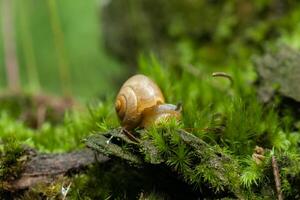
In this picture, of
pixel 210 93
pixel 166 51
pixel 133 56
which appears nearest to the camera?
pixel 210 93

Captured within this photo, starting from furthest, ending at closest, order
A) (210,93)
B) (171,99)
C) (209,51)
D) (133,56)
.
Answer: (133,56) → (209,51) → (210,93) → (171,99)

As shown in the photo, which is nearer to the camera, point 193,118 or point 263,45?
point 193,118

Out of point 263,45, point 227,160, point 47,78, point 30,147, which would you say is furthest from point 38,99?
point 47,78

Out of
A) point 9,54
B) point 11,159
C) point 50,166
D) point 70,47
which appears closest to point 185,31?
point 9,54

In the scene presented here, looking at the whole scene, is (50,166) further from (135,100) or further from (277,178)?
(277,178)

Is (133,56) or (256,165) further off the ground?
(133,56)

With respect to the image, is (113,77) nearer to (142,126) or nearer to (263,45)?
(263,45)
